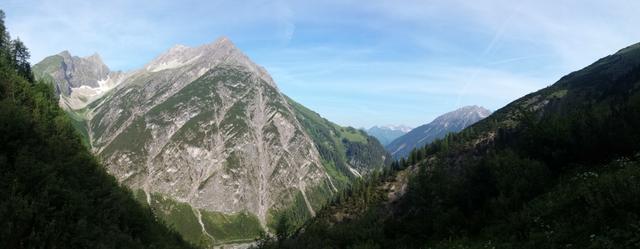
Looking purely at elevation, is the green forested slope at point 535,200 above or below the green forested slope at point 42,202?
below

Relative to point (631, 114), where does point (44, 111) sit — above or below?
above

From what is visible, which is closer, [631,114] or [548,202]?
[548,202]

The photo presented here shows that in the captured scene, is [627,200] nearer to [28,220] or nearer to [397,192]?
[28,220]

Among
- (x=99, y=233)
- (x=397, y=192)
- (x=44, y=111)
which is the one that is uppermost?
(x=44, y=111)

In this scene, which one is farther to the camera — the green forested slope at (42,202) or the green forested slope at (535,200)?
the green forested slope at (42,202)

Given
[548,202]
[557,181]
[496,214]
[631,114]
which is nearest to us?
[548,202]

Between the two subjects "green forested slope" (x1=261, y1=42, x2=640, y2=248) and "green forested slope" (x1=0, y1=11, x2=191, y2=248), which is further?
"green forested slope" (x1=0, y1=11, x2=191, y2=248)

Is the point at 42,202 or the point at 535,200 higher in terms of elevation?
the point at 42,202

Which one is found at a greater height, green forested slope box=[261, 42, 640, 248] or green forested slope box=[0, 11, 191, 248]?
green forested slope box=[0, 11, 191, 248]

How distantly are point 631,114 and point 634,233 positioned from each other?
18126mm

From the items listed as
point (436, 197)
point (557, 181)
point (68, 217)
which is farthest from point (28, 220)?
point (557, 181)

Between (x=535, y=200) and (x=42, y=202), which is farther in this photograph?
(x=42, y=202)

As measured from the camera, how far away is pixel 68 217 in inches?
1073

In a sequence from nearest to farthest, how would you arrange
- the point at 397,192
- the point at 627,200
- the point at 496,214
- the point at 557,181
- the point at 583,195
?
the point at 627,200
the point at 583,195
the point at 496,214
the point at 557,181
the point at 397,192
